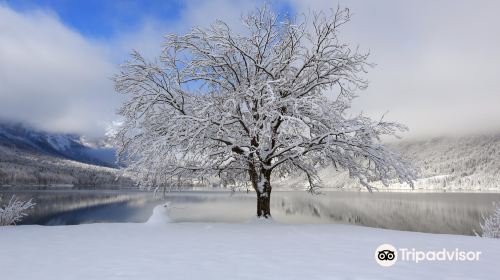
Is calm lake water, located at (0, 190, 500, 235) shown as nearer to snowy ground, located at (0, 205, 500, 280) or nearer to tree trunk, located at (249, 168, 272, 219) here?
tree trunk, located at (249, 168, 272, 219)

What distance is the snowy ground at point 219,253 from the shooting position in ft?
24.7

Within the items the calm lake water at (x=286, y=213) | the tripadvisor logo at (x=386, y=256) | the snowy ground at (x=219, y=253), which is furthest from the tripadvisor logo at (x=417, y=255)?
the calm lake water at (x=286, y=213)

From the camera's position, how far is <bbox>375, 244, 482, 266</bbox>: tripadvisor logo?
347 inches

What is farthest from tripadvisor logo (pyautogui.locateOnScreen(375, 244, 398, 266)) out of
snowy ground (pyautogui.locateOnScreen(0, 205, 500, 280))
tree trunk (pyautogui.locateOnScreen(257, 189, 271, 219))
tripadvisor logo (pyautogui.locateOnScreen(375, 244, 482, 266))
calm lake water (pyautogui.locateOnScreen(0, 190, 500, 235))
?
calm lake water (pyautogui.locateOnScreen(0, 190, 500, 235))

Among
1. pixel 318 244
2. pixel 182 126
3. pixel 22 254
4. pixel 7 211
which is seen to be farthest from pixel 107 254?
pixel 7 211

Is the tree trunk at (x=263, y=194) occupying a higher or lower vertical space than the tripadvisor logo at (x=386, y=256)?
higher

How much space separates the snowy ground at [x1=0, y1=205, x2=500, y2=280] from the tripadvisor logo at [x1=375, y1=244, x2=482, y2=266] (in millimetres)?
217

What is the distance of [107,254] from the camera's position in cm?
920

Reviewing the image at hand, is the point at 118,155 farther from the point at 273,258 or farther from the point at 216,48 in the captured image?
the point at 273,258

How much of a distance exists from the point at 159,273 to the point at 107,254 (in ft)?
7.99

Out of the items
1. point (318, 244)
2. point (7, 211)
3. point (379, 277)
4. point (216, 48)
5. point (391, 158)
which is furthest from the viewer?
point (7, 211)

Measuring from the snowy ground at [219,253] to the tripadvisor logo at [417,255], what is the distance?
217 mm

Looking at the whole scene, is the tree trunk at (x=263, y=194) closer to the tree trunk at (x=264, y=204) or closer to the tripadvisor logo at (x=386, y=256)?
the tree trunk at (x=264, y=204)

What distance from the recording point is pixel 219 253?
9359mm
